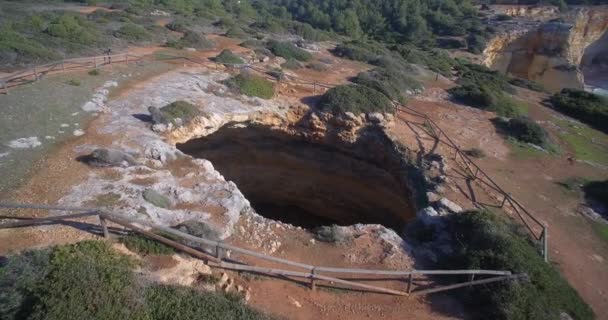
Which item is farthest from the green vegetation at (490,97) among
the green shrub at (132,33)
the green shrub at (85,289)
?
the green shrub at (85,289)

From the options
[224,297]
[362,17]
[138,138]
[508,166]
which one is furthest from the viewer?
[362,17]

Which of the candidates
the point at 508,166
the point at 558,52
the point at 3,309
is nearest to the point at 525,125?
the point at 508,166

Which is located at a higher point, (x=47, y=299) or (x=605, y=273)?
(x=47, y=299)

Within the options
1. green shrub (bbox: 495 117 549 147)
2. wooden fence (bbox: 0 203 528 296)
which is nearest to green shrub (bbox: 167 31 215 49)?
wooden fence (bbox: 0 203 528 296)

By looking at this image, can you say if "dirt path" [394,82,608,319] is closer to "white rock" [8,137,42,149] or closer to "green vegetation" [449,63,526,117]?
"green vegetation" [449,63,526,117]

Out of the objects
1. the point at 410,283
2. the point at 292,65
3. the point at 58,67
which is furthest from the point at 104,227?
the point at 292,65

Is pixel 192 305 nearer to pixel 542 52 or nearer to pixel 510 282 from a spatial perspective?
pixel 510 282

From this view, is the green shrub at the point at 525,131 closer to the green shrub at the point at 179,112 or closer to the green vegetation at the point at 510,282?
the green vegetation at the point at 510,282

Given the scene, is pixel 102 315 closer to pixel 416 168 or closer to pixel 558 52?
pixel 416 168
